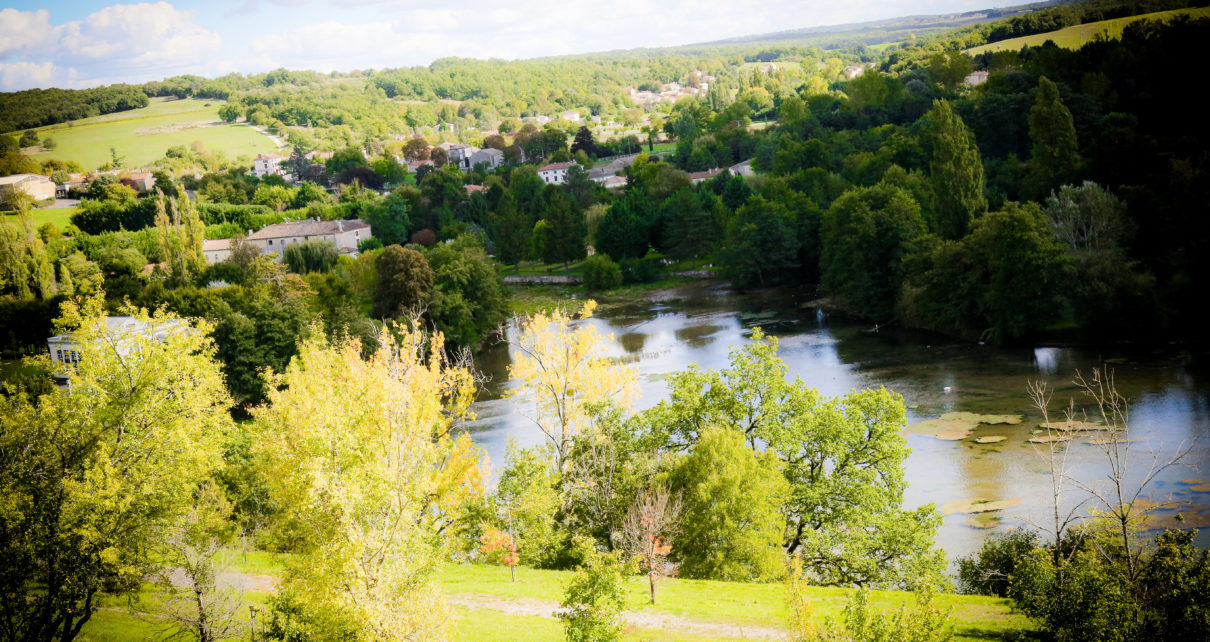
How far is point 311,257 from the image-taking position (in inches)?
2746

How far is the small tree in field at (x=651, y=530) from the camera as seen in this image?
18.0 metres

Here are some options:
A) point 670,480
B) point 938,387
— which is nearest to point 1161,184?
point 938,387

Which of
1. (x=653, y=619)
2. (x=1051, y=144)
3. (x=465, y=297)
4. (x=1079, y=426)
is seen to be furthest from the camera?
(x=465, y=297)

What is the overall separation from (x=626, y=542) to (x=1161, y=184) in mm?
40000

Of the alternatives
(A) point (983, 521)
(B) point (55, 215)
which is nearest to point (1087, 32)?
(A) point (983, 521)

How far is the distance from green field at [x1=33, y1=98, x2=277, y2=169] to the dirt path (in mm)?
108862

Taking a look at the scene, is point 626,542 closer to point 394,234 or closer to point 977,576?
point 977,576

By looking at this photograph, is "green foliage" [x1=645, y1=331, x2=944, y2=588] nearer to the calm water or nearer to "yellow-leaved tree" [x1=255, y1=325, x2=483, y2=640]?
the calm water

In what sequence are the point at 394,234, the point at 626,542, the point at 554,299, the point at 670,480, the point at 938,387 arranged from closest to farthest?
the point at 626,542
the point at 670,480
the point at 938,387
the point at 554,299
the point at 394,234

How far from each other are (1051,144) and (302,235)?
6604 centimetres

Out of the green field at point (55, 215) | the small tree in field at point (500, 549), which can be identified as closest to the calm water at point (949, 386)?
the small tree in field at point (500, 549)

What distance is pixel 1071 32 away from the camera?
267 feet

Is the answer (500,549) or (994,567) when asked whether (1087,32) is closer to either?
(994,567)

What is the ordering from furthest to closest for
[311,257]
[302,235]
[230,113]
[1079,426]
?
1. [230,113]
2. [302,235]
3. [311,257]
4. [1079,426]
